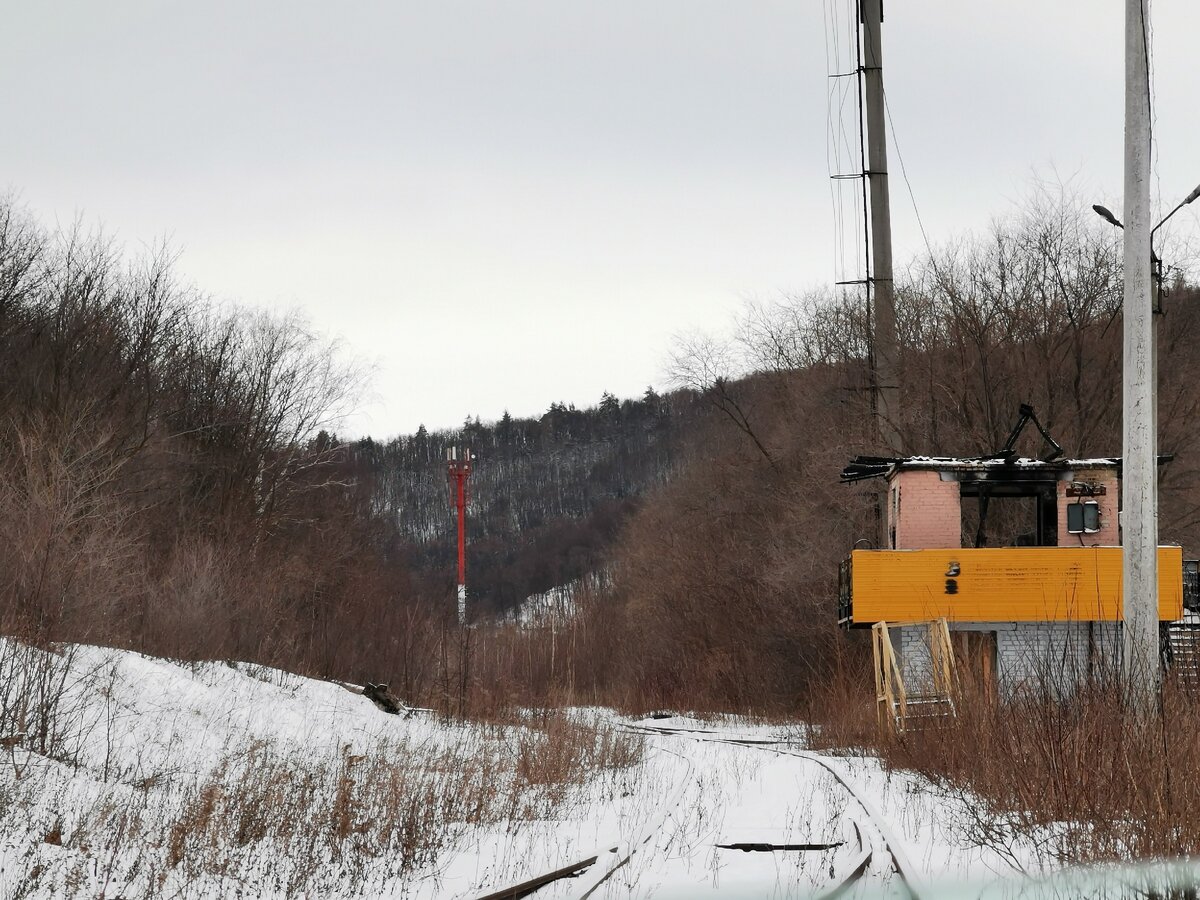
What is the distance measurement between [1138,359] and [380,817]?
8.01 m

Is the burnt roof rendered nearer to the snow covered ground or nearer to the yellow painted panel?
the yellow painted panel

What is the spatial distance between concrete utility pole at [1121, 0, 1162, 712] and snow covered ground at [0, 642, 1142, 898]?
264 cm

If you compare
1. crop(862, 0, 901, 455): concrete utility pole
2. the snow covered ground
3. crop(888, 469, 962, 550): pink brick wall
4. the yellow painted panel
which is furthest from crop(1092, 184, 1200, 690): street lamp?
crop(862, 0, 901, 455): concrete utility pole

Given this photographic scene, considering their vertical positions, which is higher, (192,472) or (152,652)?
(192,472)

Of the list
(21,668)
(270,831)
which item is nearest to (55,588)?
(21,668)

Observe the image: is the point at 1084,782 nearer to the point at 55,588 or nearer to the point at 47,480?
the point at 55,588

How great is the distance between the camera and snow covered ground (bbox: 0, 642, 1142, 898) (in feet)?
30.5

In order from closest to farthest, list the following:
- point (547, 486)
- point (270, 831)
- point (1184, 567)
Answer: point (270, 831), point (1184, 567), point (547, 486)

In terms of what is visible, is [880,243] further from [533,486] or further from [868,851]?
[533,486]

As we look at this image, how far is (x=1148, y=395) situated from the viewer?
12172 millimetres

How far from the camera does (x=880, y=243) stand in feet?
125

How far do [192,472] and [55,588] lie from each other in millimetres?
34200

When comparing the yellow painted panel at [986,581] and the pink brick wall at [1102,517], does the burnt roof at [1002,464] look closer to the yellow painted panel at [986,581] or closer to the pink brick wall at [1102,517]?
the pink brick wall at [1102,517]

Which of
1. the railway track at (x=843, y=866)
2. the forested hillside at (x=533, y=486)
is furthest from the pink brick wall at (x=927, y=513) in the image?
the forested hillside at (x=533, y=486)
